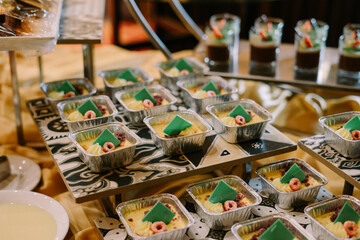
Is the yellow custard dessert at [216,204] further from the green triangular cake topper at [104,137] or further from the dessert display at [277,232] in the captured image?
the green triangular cake topper at [104,137]

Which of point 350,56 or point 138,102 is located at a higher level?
point 350,56

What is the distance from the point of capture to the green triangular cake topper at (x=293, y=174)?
156 centimetres

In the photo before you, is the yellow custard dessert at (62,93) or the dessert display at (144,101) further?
the yellow custard dessert at (62,93)

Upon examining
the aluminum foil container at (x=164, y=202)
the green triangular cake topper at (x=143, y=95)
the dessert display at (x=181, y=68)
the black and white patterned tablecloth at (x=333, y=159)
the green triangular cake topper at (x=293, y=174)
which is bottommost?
the aluminum foil container at (x=164, y=202)

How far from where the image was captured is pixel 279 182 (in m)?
1.58

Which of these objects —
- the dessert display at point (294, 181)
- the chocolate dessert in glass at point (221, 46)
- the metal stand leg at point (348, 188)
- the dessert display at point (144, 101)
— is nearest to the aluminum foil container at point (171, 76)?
the chocolate dessert in glass at point (221, 46)

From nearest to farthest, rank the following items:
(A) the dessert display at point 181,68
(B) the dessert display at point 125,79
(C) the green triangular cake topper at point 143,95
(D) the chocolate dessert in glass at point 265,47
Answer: (C) the green triangular cake topper at point 143,95
(B) the dessert display at point 125,79
(A) the dessert display at point 181,68
(D) the chocolate dessert in glass at point 265,47

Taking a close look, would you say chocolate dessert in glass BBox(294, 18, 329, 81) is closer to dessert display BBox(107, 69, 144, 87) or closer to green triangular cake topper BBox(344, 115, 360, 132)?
green triangular cake topper BBox(344, 115, 360, 132)

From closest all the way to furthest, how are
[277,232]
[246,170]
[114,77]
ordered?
1. [277,232]
2. [246,170]
3. [114,77]

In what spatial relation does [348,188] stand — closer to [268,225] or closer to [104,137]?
[268,225]

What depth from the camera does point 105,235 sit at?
1446 millimetres

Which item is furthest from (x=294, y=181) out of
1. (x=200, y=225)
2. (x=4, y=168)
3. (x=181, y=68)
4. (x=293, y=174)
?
(x=4, y=168)

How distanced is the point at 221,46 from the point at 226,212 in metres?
1.23

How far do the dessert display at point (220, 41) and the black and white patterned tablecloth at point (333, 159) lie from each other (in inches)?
34.1
